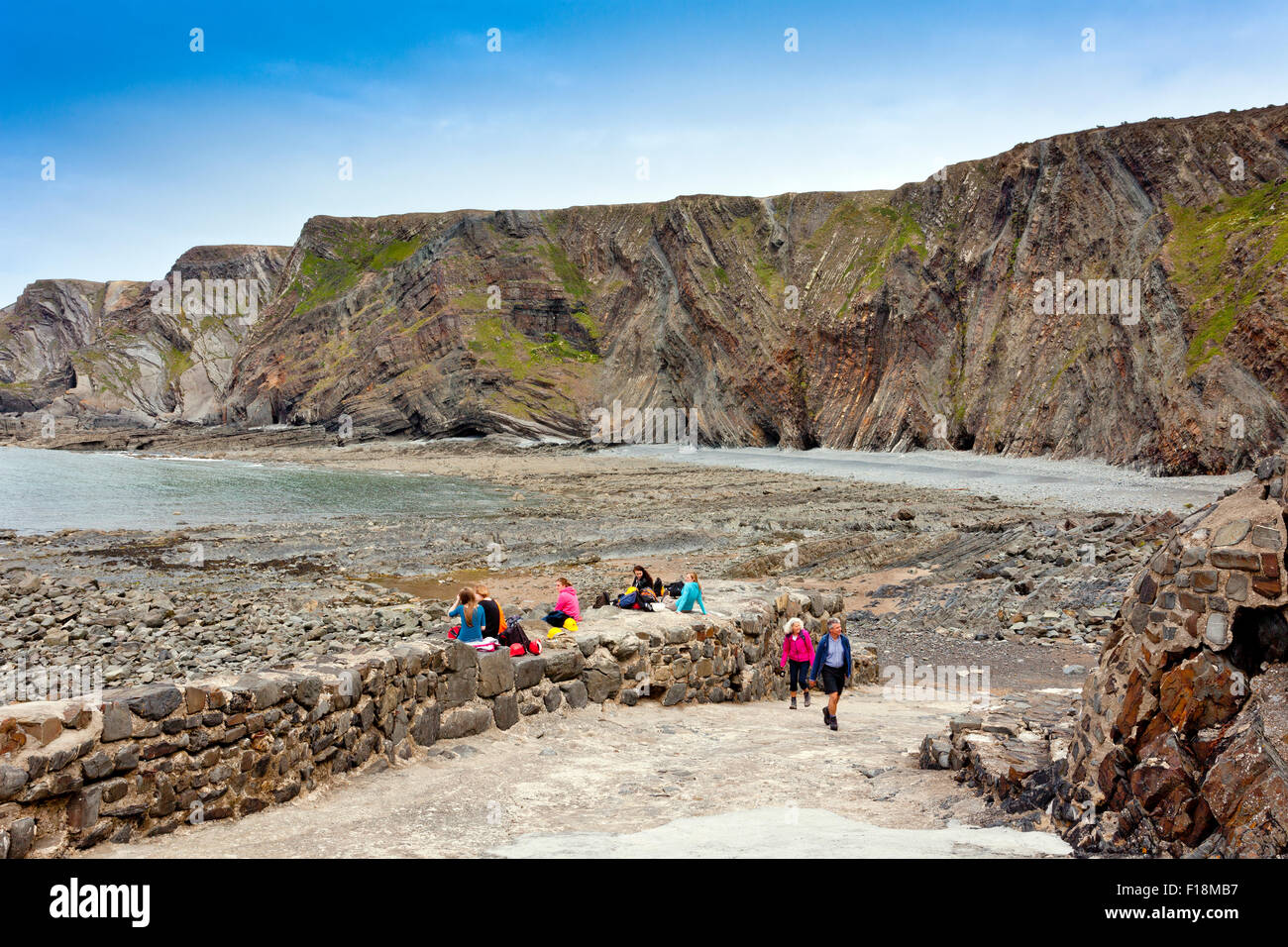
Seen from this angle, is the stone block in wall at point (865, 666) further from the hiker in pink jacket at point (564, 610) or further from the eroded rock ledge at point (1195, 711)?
the eroded rock ledge at point (1195, 711)

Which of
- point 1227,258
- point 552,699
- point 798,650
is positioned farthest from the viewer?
point 1227,258

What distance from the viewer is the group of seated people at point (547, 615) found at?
10.2 m

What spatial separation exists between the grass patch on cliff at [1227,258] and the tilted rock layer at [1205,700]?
4419 cm

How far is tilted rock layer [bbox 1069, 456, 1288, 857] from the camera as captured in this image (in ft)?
15.4

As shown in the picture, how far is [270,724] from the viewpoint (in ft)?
24.3

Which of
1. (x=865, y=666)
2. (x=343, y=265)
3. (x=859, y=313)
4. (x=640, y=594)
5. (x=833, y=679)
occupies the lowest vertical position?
(x=865, y=666)

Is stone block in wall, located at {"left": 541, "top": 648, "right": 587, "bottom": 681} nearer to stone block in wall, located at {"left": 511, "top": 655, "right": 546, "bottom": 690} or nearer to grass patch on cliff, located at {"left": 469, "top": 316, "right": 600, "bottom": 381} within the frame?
stone block in wall, located at {"left": 511, "top": 655, "right": 546, "bottom": 690}

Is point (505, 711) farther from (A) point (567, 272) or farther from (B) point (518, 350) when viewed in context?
(A) point (567, 272)

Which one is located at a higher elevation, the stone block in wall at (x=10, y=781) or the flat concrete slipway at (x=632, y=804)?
the stone block in wall at (x=10, y=781)

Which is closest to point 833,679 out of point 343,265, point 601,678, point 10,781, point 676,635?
point 676,635

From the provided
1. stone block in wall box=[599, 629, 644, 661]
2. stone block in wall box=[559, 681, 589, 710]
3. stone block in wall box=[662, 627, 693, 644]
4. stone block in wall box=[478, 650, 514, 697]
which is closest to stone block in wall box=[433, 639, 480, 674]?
stone block in wall box=[478, 650, 514, 697]

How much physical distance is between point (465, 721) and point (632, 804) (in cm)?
280

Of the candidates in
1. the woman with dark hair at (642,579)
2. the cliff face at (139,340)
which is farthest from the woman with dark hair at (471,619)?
the cliff face at (139,340)

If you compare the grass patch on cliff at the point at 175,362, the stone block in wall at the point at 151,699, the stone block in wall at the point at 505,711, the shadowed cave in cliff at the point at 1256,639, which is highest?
the grass patch on cliff at the point at 175,362
